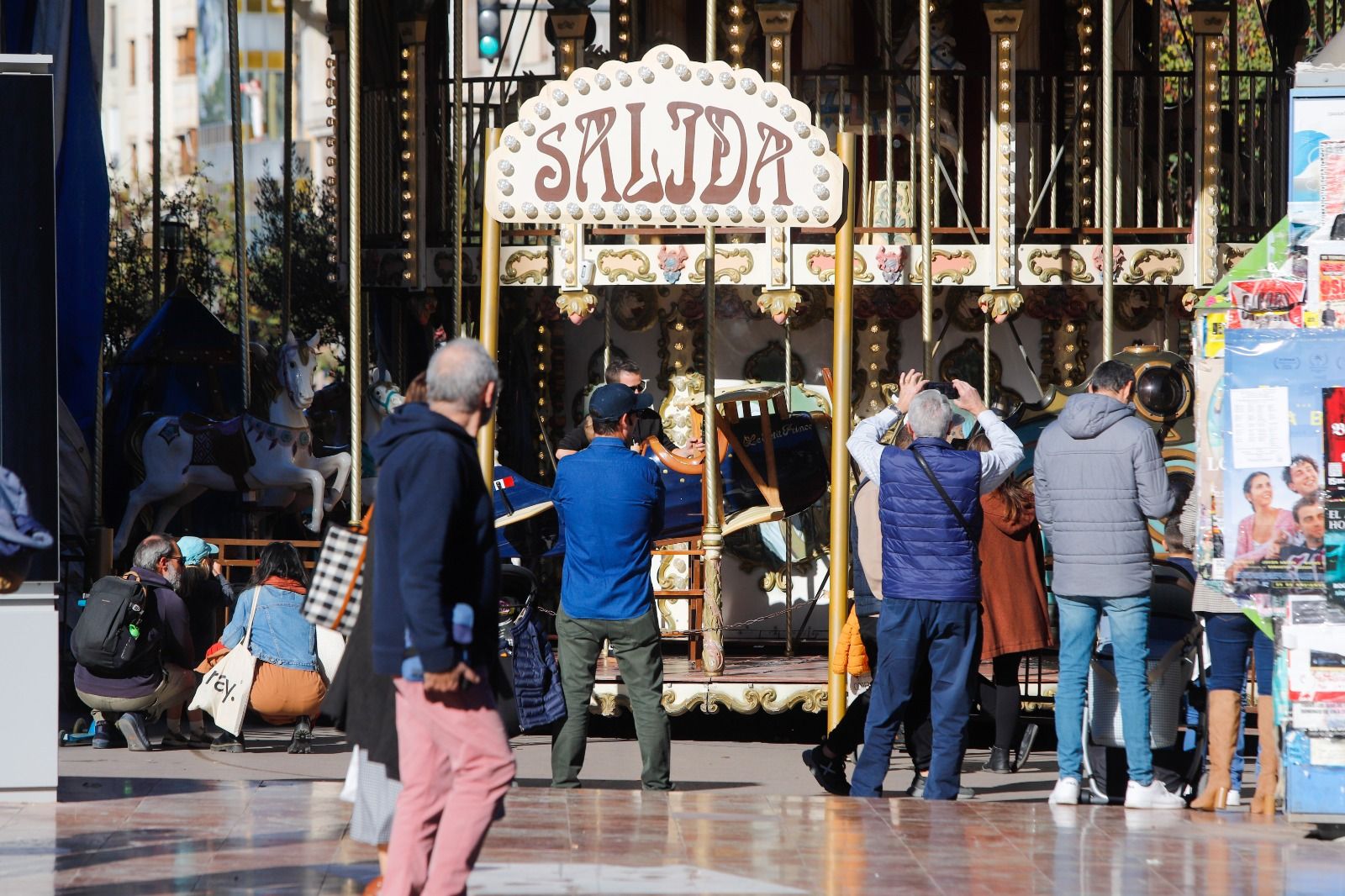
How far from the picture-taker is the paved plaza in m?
6.14

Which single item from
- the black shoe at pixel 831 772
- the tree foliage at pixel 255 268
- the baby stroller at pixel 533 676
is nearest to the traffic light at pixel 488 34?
the tree foliage at pixel 255 268

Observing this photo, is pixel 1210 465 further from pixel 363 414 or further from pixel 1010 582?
pixel 363 414

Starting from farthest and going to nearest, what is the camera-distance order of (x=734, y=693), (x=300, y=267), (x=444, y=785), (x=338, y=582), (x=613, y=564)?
(x=300, y=267) < (x=734, y=693) < (x=613, y=564) < (x=338, y=582) < (x=444, y=785)

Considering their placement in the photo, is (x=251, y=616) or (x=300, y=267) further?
(x=300, y=267)

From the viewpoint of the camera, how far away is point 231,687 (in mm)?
10383

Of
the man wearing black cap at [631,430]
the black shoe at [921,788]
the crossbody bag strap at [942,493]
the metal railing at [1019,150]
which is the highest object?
the metal railing at [1019,150]

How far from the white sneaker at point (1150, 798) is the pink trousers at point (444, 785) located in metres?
3.51

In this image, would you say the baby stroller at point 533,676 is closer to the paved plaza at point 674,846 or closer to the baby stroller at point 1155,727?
the paved plaza at point 674,846

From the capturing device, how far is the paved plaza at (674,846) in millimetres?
6141

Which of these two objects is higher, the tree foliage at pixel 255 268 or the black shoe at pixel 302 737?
the tree foliage at pixel 255 268

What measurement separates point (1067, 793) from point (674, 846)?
2.02 metres

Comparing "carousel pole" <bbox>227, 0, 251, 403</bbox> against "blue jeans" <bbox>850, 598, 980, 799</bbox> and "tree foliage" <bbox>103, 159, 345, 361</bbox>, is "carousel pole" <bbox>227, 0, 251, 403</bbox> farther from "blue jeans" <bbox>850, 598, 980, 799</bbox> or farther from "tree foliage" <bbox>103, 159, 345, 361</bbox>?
"tree foliage" <bbox>103, 159, 345, 361</bbox>

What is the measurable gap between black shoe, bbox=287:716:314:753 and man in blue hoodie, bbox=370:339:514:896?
17.7ft

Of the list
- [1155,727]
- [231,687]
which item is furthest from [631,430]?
[231,687]
